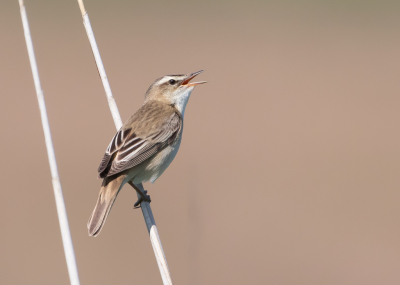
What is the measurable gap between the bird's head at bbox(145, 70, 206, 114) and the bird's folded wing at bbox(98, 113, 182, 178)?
1.24 feet

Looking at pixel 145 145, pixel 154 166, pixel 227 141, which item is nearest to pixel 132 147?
pixel 145 145

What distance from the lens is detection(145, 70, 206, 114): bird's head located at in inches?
175

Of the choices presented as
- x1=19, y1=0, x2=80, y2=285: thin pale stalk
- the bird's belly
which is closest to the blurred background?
the bird's belly

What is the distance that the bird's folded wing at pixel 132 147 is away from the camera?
3.46m

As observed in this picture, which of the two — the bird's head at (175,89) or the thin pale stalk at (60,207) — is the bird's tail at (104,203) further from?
the bird's head at (175,89)

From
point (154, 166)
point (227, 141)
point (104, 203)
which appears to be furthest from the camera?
point (227, 141)

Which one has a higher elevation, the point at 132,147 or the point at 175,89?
the point at 175,89

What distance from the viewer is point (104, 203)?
3.33m

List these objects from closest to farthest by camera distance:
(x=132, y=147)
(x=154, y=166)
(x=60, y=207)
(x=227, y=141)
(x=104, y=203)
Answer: (x=60, y=207), (x=104, y=203), (x=132, y=147), (x=154, y=166), (x=227, y=141)

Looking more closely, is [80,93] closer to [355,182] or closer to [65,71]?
[65,71]

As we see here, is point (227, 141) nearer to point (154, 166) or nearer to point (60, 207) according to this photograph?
point (154, 166)

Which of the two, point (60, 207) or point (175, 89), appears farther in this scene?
point (175, 89)

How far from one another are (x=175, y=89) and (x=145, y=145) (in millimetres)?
880

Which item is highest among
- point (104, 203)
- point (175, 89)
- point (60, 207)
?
point (175, 89)
